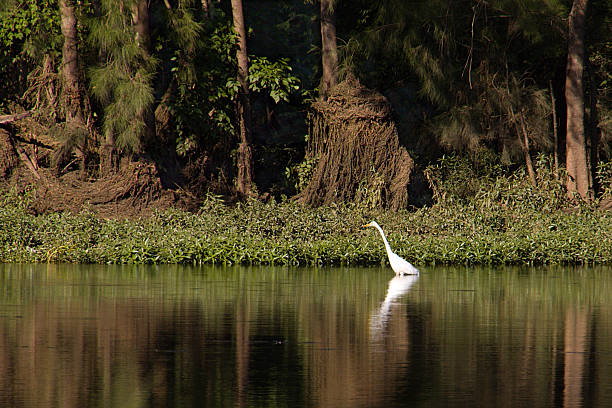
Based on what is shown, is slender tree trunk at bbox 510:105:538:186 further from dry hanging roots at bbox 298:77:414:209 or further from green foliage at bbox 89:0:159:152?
green foliage at bbox 89:0:159:152

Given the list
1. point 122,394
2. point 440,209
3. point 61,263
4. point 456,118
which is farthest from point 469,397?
point 456,118

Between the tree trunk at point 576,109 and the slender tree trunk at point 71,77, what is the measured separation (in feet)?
43.8

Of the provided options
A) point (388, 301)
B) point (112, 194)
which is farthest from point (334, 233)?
point (388, 301)

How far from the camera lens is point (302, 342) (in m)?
11.1

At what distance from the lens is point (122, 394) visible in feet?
26.6

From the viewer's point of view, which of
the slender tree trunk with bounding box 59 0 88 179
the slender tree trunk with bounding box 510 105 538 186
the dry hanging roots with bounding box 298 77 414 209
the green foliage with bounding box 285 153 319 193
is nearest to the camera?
the slender tree trunk with bounding box 59 0 88 179

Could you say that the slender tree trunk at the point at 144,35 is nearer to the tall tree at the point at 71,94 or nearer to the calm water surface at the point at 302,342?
the tall tree at the point at 71,94

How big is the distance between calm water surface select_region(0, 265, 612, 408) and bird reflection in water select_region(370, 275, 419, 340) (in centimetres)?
3

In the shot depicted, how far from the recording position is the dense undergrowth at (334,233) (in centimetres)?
2306

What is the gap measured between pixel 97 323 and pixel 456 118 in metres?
19.7

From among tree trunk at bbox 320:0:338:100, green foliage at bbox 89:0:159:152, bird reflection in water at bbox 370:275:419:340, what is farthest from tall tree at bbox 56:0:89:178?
bird reflection in water at bbox 370:275:419:340

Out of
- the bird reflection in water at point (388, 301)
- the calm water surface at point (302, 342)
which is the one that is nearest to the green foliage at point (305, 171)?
the bird reflection in water at point (388, 301)

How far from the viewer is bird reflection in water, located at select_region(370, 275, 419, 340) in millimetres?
12133

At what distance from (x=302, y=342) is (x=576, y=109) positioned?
811 inches
